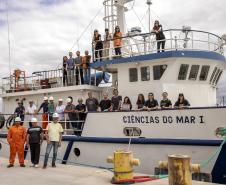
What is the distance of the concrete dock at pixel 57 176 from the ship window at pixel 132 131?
189 centimetres

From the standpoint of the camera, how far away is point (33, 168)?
895cm

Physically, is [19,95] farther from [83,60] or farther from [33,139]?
[33,139]

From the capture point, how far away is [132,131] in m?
9.74

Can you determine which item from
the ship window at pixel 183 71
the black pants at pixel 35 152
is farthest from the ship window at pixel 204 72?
the black pants at pixel 35 152

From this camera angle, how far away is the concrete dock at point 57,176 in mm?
6906

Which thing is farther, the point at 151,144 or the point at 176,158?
the point at 151,144

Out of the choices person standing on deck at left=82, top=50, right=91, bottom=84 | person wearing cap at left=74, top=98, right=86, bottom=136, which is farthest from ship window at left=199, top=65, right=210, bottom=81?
person standing on deck at left=82, top=50, right=91, bottom=84

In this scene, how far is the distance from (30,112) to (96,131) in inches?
133

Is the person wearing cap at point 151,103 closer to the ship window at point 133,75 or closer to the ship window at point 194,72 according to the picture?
the ship window at point 133,75

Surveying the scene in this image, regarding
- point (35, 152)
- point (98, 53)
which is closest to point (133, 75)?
point (98, 53)

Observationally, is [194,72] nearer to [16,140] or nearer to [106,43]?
[106,43]

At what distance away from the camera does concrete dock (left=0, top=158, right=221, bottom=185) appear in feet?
22.7

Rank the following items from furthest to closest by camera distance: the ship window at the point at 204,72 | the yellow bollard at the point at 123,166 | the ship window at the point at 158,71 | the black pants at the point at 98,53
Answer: the black pants at the point at 98,53 < the ship window at the point at 204,72 < the ship window at the point at 158,71 < the yellow bollard at the point at 123,166

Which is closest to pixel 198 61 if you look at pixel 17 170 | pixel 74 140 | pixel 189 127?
pixel 189 127
